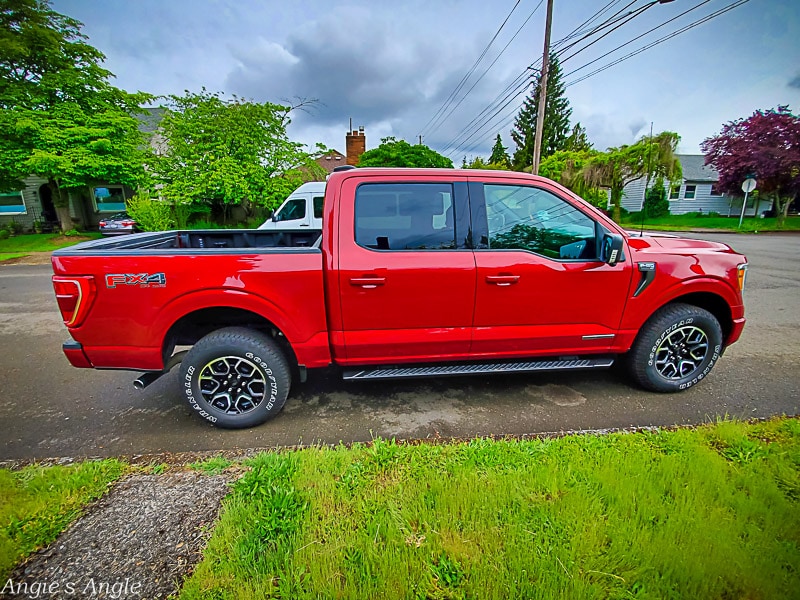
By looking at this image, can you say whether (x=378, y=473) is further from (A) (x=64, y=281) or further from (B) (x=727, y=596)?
(A) (x=64, y=281)

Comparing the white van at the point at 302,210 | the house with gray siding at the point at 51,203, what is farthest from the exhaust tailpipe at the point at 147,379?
the house with gray siding at the point at 51,203

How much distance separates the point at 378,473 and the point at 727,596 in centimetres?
171

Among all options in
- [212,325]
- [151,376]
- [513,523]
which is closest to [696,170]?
[513,523]

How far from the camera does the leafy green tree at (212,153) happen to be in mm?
13461

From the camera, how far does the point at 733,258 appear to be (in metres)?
3.29

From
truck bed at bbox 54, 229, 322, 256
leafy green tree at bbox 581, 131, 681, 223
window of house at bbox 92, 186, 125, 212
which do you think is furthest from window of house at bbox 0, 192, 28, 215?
leafy green tree at bbox 581, 131, 681, 223

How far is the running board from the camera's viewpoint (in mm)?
3074

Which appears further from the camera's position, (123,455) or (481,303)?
(481,303)

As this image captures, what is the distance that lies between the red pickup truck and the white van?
7.76 meters

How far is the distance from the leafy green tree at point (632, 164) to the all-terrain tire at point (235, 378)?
79.7ft

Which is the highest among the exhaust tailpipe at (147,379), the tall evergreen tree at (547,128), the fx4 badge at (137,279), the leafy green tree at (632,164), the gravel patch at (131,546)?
the tall evergreen tree at (547,128)

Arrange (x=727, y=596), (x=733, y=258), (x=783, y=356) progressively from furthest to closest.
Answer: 1. (x=783, y=356)
2. (x=733, y=258)
3. (x=727, y=596)

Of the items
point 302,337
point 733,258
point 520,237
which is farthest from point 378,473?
point 733,258

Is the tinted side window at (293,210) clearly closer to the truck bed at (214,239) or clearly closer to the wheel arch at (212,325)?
the truck bed at (214,239)
